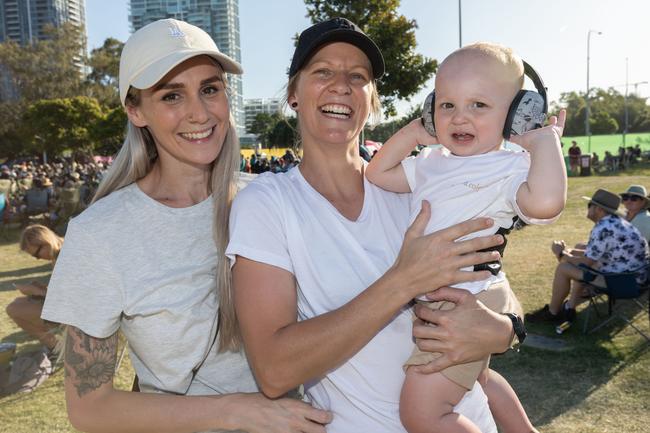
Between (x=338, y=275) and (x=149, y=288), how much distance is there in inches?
23.2

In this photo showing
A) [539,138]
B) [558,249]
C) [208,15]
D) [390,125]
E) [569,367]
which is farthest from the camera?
[208,15]

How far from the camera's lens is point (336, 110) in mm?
1979

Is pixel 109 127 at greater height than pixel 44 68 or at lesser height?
lesser

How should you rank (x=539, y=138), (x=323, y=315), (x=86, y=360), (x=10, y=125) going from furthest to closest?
(x=10, y=125), (x=539, y=138), (x=86, y=360), (x=323, y=315)

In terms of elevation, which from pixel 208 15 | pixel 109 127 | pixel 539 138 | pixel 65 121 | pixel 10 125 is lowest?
pixel 539 138

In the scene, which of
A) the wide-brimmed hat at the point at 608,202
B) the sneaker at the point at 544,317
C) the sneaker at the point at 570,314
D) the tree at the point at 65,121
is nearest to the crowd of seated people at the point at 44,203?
the sneaker at the point at 544,317

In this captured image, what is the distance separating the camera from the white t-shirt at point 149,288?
160 centimetres

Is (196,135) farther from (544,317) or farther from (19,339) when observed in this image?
(19,339)

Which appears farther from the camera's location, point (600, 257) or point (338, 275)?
point (600, 257)

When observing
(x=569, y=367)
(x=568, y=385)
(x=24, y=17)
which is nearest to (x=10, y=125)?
(x=569, y=367)

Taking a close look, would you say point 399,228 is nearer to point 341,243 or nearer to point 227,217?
point 341,243

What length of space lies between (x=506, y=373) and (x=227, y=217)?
461 centimetres

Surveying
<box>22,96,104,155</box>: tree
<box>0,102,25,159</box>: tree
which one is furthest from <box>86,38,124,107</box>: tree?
<box>22,96,104,155</box>: tree

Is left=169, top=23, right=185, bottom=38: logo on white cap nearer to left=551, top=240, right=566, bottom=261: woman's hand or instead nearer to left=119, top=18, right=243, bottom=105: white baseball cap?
left=119, top=18, right=243, bottom=105: white baseball cap
